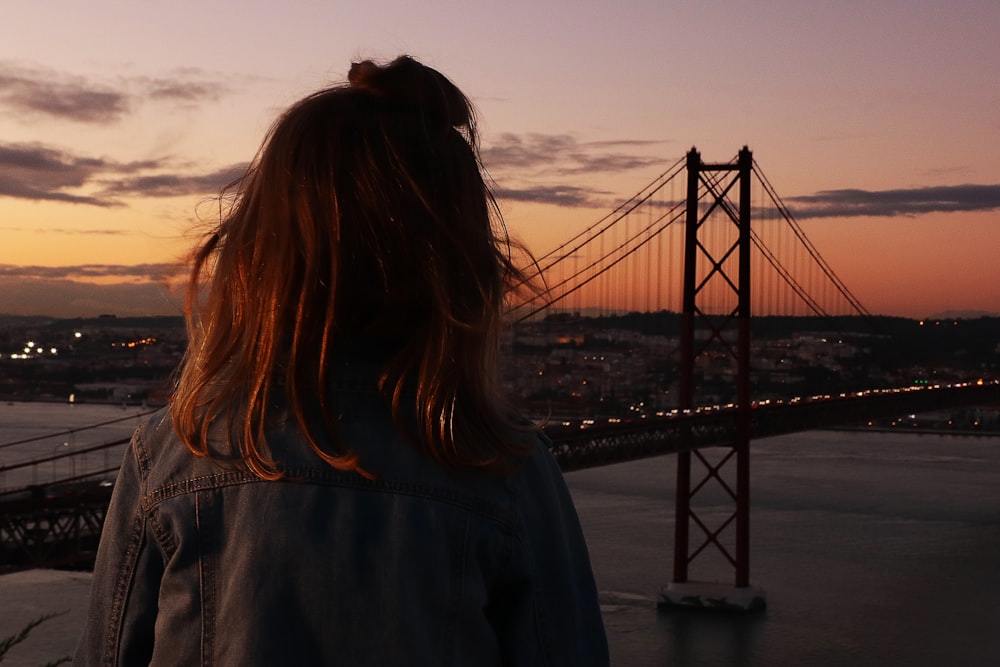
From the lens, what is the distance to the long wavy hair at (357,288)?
33.2 inches

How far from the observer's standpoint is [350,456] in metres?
0.82

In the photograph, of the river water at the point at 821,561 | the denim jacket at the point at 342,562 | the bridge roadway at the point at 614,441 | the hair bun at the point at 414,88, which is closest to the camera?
the denim jacket at the point at 342,562

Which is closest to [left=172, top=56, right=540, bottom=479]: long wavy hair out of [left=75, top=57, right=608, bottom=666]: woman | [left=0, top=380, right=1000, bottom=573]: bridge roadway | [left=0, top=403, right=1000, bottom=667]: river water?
[left=75, top=57, right=608, bottom=666]: woman

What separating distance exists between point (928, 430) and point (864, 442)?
3794 millimetres

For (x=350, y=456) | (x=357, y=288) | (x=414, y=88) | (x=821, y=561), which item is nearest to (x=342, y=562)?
(x=350, y=456)

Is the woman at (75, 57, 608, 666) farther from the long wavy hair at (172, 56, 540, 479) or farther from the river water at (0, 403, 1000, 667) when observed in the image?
the river water at (0, 403, 1000, 667)

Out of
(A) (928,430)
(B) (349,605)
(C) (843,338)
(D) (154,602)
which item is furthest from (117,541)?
(A) (928,430)

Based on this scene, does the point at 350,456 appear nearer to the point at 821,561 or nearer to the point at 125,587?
the point at 125,587

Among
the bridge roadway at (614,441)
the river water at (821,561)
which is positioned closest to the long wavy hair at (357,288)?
the bridge roadway at (614,441)

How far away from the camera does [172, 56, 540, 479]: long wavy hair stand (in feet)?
2.77

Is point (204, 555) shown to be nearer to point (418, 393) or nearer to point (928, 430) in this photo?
point (418, 393)

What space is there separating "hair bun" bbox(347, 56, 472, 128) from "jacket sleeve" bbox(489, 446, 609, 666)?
25 centimetres

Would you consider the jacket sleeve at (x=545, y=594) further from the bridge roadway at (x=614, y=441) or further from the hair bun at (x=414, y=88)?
the bridge roadway at (x=614, y=441)

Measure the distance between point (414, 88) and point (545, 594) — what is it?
0.36 meters
